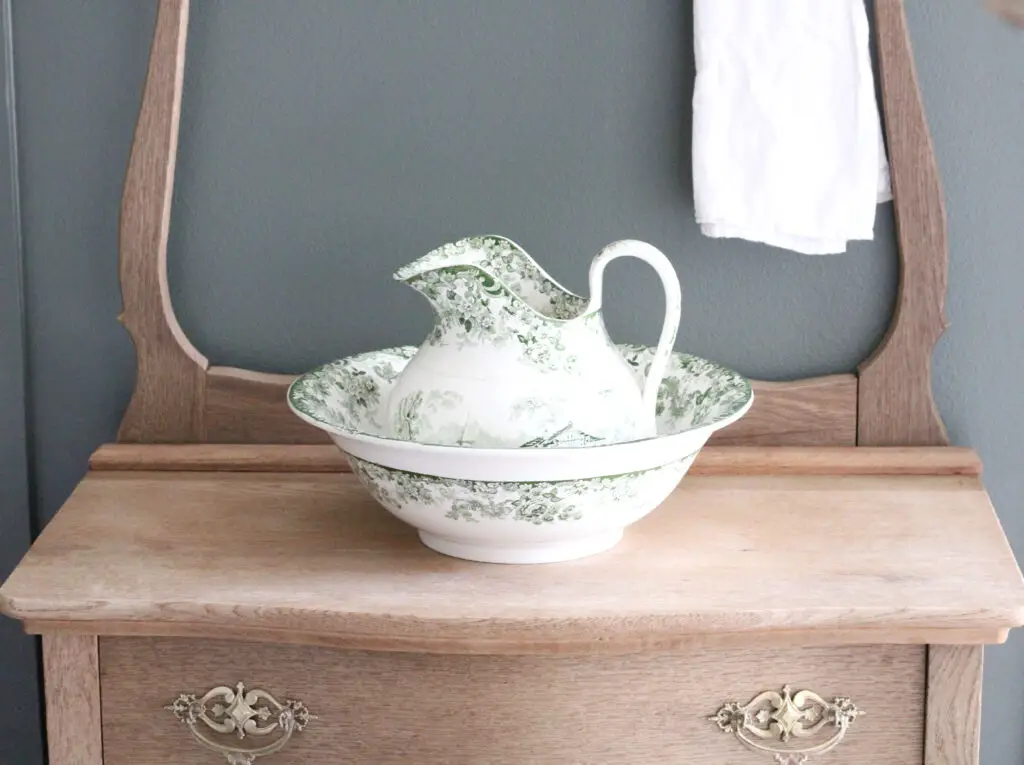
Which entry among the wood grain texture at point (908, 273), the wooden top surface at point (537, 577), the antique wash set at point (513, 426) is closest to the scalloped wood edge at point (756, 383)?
the wood grain texture at point (908, 273)

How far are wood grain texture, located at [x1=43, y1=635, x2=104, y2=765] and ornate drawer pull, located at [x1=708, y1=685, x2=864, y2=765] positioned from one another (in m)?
0.45

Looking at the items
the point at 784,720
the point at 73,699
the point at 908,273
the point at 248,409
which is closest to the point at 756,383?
the point at 908,273

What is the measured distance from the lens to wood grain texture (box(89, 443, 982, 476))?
106 cm

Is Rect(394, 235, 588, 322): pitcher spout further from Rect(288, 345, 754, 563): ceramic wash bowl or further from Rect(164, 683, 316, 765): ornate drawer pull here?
Rect(164, 683, 316, 765): ornate drawer pull

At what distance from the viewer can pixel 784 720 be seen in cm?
83

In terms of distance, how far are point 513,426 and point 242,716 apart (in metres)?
0.29

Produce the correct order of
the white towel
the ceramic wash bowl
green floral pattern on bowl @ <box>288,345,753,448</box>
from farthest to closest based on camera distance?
the white towel < green floral pattern on bowl @ <box>288,345,753,448</box> < the ceramic wash bowl

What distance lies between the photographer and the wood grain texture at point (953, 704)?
83cm

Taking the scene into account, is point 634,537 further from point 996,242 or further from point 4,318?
point 4,318

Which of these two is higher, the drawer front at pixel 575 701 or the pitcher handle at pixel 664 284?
the pitcher handle at pixel 664 284

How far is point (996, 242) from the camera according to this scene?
110 centimetres

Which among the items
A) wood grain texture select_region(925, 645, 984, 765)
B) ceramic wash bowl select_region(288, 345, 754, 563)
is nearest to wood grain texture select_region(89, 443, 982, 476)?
ceramic wash bowl select_region(288, 345, 754, 563)

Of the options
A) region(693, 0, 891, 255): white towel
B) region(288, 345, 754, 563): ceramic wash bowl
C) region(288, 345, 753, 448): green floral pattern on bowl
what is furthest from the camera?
region(693, 0, 891, 255): white towel

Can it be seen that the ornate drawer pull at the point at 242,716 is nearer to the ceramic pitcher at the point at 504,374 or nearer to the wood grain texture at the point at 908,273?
the ceramic pitcher at the point at 504,374
